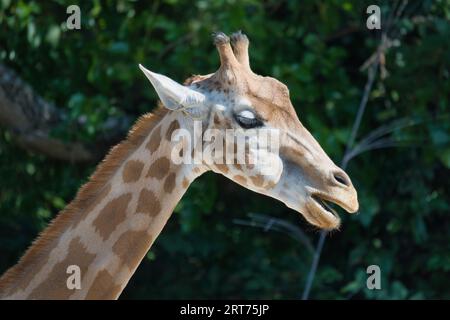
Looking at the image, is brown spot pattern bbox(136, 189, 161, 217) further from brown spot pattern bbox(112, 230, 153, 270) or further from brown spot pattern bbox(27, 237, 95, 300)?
brown spot pattern bbox(27, 237, 95, 300)

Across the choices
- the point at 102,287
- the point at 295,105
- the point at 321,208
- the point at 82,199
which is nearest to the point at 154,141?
the point at 82,199

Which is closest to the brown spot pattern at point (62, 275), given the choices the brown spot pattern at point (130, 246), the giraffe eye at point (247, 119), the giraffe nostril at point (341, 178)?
the brown spot pattern at point (130, 246)

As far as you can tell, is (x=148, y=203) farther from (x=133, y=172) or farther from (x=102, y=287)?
(x=102, y=287)

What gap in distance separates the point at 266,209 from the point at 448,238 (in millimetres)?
1309

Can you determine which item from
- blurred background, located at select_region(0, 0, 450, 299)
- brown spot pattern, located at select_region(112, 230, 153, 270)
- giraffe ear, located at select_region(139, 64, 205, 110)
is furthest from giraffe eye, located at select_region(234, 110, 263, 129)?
blurred background, located at select_region(0, 0, 450, 299)

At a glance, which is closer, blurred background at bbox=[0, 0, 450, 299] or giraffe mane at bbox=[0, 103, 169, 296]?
giraffe mane at bbox=[0, 103, 169, 296]

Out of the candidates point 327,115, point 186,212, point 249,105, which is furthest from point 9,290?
point 327,115

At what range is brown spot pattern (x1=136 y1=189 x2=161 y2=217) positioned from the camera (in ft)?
13.2

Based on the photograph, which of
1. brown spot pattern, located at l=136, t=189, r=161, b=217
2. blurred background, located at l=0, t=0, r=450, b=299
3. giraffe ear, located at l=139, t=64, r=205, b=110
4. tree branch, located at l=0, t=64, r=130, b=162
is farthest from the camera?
tree branch, located at l=0, t=64, r=130, b=162

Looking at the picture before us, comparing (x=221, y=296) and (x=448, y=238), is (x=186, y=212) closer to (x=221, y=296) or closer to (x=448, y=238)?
(x=221, y=296)

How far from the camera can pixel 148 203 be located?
13.3 ft

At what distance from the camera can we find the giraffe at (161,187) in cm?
398

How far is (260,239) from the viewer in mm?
7891

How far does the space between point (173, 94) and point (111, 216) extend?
53 cm
